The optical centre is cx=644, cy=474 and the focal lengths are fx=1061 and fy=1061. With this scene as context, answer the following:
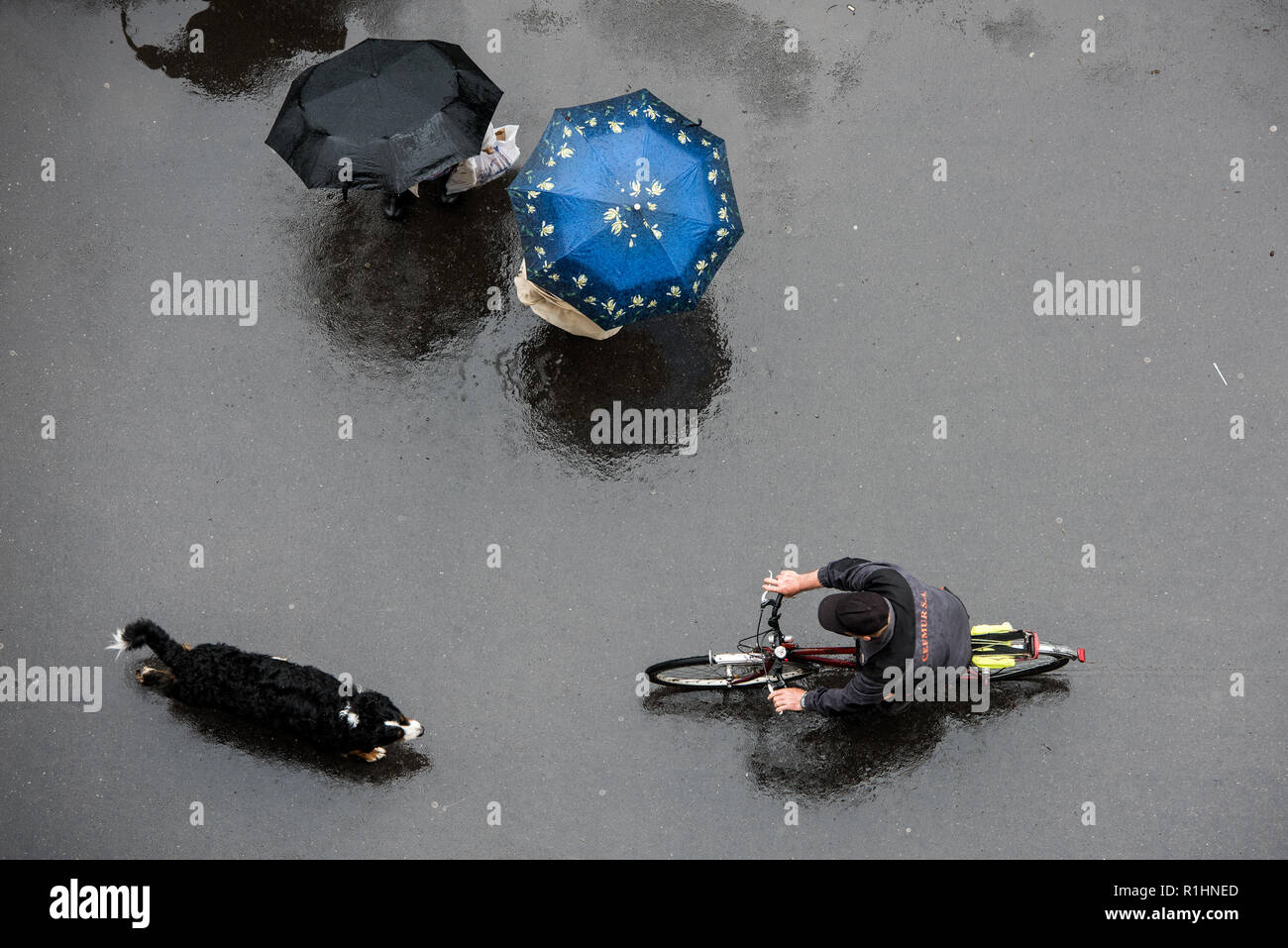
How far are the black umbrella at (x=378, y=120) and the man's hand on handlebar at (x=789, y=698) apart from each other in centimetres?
387

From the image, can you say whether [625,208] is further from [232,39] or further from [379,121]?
[232,39]

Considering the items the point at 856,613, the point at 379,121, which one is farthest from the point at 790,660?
the point at 379,121

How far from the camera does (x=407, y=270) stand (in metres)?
7.55

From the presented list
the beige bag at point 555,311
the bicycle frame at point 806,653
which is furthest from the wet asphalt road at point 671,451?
the beige bag at point 555,311

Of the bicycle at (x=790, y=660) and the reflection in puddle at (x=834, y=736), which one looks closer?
the bicycle at (x=790, y=660)

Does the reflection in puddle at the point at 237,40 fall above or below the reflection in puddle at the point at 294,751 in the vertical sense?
above

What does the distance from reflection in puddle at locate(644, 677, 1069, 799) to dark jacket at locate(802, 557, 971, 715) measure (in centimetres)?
89

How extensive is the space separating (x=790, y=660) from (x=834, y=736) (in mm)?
725

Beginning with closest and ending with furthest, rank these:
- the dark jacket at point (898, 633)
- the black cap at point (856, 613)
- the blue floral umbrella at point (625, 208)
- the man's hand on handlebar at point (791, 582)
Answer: the black cap at point (856, 613), the dark jacket at point (898, 633), the blue floral umbrella at point (625, 208), the man's hand on handlebar at point (791, 582)

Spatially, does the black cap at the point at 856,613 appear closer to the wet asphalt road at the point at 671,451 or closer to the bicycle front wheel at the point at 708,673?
the bicycle front wheel at the point at 708,673

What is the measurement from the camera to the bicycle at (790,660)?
21.7 ft
